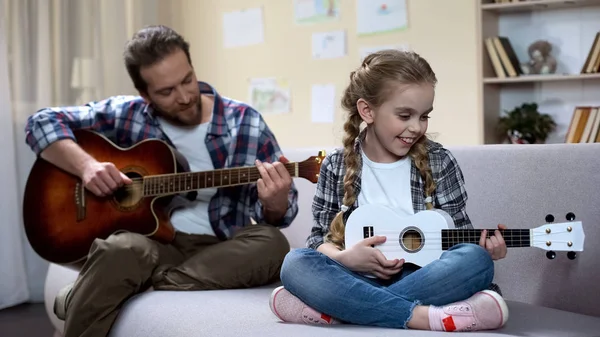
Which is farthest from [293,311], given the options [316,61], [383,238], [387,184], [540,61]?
[316,61]

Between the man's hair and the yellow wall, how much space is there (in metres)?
1.86

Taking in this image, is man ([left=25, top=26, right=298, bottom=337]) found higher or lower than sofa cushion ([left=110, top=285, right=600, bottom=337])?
higher

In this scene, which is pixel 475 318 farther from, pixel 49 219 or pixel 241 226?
pixel 49 219

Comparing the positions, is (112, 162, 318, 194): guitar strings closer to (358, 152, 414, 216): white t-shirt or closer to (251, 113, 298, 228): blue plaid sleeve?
(251, 113, 298, 228): blue plaid sleeve

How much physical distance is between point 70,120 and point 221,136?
512 mm

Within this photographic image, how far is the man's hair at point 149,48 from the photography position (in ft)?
8.23

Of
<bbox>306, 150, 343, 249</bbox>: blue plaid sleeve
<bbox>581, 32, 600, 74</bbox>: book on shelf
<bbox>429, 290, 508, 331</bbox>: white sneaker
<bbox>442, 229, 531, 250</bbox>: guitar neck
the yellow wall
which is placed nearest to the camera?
<bbox>429, 290, 508, 331</bbox>: white sneaker

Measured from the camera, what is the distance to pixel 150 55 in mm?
2506

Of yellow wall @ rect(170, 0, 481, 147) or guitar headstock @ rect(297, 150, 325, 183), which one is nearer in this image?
guitar headstock @ rect(297, 150, 325, 183)

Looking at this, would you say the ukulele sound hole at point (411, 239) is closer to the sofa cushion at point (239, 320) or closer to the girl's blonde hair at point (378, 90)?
the girl's blonde hair at point (378, 90)

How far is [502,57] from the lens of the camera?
3.93 meters

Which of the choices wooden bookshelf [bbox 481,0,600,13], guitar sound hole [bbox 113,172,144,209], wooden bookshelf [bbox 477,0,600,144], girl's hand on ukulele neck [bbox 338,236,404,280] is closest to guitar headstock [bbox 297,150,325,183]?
girl's hand on ukulele neck [bbox 338,236,404,280]

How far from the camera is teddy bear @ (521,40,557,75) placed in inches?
155

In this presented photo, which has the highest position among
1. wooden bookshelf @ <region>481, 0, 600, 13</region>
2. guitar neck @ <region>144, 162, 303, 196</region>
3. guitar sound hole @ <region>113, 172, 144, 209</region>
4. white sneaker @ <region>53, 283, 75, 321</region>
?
wooden bookshelf @ <region>481, 0, 600, 13</region>
